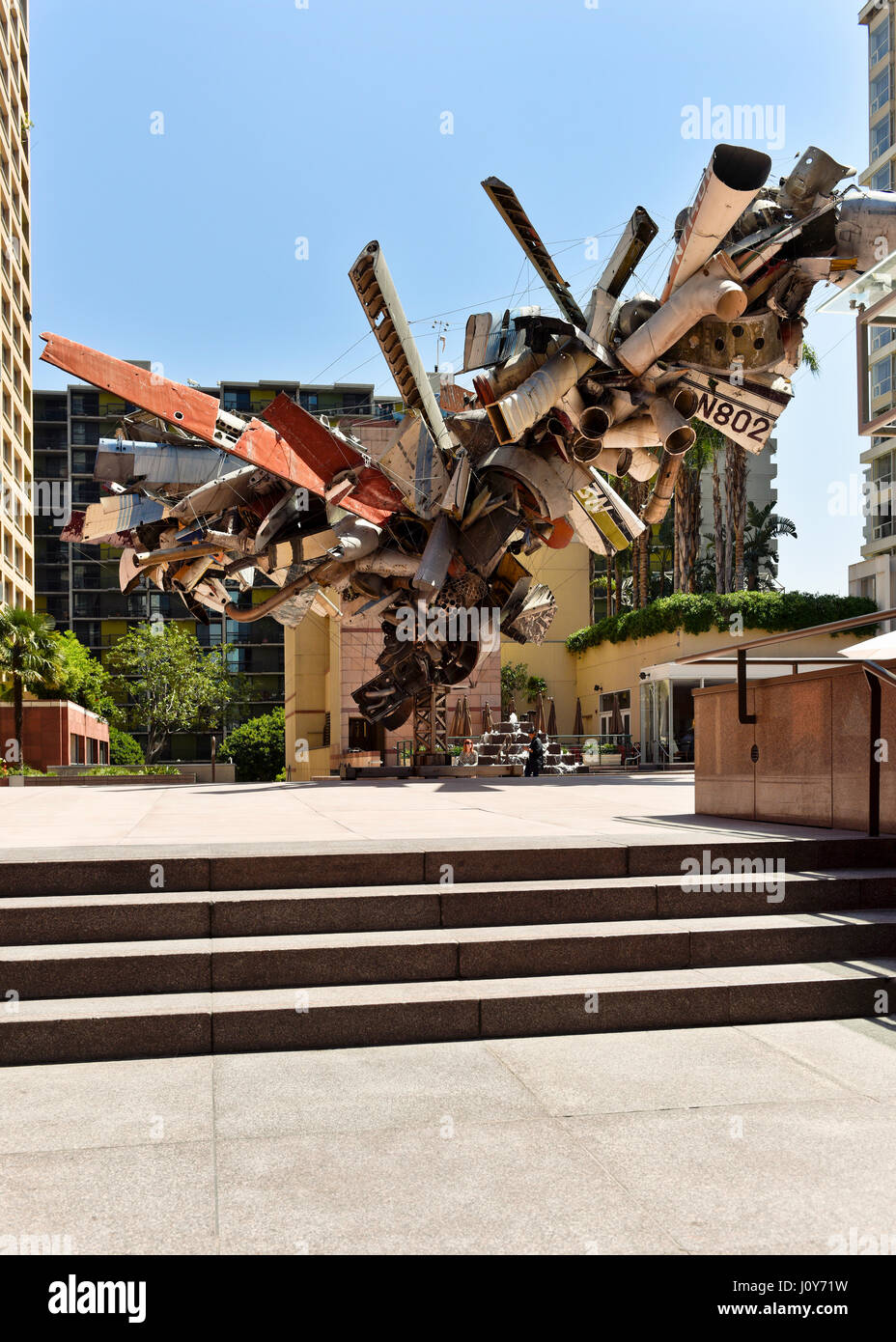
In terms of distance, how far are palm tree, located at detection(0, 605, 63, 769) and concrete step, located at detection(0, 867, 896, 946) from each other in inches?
1462

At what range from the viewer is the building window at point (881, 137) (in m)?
60.4

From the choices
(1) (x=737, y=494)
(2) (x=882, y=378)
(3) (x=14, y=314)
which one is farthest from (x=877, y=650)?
(3) (x=14, y=314)

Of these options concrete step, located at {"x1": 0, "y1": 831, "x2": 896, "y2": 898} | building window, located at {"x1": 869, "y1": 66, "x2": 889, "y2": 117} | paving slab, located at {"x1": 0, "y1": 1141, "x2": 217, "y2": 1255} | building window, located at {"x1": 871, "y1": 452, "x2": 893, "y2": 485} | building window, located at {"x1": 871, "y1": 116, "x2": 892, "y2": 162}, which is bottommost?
paving slab, located at {"x1": 0, "y1": 1141, "x2": 217, "y2": 1255}

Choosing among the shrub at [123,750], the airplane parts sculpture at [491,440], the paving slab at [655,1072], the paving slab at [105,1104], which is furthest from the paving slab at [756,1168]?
the shrub at [123,750]

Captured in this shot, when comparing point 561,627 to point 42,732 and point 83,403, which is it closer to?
point 42,732

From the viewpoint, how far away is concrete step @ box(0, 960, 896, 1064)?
5160mm

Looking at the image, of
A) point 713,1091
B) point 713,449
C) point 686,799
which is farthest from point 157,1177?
point 713,449

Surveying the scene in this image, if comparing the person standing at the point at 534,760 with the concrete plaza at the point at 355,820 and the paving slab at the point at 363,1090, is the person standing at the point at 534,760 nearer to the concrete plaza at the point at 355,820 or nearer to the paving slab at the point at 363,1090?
the concrete plaza at the point at 355,820

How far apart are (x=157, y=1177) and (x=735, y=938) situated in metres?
3.62

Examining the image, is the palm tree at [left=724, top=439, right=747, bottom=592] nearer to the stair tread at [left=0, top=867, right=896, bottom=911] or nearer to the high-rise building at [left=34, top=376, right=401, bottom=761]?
the stair tread at [left=0, top=867, right=896, bottom=911]

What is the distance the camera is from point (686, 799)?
1327cm

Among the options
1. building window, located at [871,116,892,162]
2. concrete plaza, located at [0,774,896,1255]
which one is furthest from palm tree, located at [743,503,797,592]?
concrete plaza, located at [0,774,896,1255]
